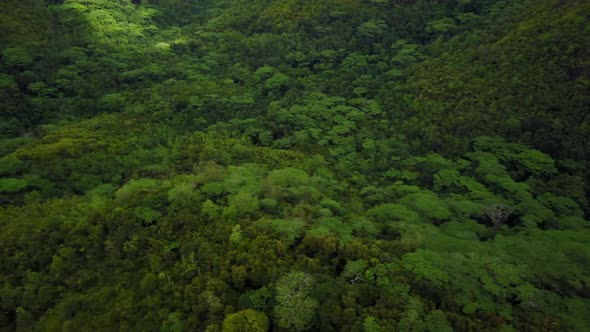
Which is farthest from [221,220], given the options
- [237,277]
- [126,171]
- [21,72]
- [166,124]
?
[21,72]

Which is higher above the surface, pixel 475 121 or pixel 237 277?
pixel 475 121

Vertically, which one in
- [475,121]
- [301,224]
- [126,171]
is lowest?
[126,171]

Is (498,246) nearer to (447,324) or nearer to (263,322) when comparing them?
(447,324)

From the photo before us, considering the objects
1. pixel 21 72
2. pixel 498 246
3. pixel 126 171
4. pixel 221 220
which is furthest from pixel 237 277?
pixel 21 72

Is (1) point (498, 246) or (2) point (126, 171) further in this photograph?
(2) point (126, 171)

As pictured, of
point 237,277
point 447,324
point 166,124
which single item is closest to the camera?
point 447,324

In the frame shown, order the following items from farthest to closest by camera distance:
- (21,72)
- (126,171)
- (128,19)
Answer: (128,19) → (21,72) → (126,171)
